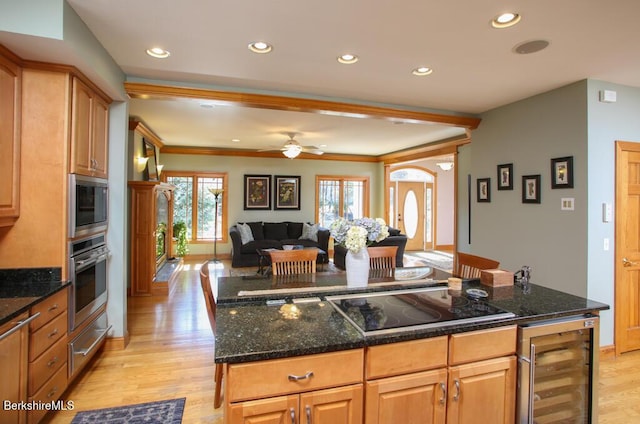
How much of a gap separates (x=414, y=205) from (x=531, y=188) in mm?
6136

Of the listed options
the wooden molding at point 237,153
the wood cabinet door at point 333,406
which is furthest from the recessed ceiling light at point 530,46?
the wooden molding at point 237,153

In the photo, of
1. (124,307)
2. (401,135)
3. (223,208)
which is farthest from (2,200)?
(223,208)

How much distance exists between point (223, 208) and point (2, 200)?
242 inches

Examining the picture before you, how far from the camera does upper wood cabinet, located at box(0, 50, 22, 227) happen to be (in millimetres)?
2070

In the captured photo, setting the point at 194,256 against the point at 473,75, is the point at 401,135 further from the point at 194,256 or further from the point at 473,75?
the point at 194,256

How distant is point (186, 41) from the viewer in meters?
2.48

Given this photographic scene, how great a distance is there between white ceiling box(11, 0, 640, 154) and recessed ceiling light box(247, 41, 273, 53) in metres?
0.06

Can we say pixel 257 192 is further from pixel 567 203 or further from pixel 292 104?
pixel 567 203

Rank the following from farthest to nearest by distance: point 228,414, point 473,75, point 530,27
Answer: point 473,75 < point 530,27 < point 228,414

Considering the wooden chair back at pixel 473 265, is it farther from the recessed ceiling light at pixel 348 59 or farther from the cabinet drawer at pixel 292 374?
the recessed ceiling light at pixel 348 59

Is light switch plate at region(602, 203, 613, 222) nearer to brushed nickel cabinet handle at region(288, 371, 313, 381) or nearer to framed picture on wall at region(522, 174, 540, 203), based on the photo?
framed picture on wall at region(522, 174, 540, 203)

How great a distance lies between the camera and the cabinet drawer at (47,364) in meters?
1.93

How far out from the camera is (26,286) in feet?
7.28

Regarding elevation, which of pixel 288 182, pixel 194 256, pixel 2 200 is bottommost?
pixel 194 256
